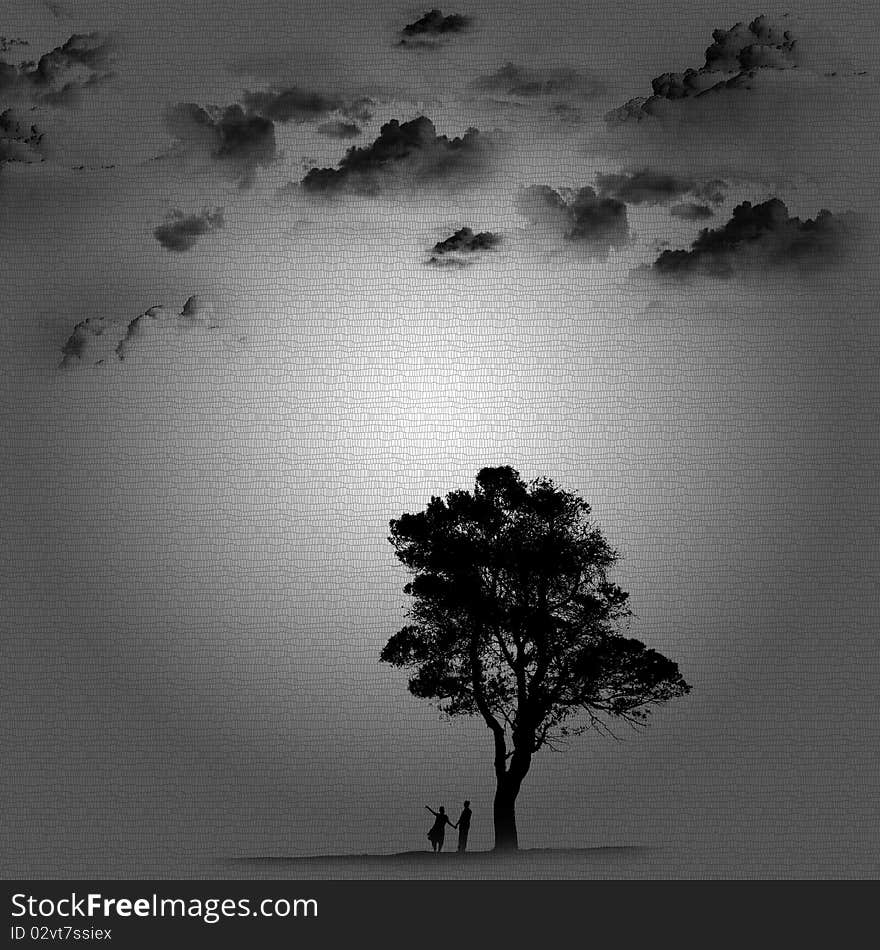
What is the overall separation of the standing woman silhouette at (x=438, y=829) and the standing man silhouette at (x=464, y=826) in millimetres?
200

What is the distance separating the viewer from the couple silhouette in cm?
1717

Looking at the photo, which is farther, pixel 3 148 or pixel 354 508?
pixel 3 148

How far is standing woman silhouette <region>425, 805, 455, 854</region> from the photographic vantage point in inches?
675

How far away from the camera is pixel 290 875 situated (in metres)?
16.2

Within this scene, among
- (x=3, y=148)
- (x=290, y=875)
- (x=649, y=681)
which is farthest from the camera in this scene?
(x=3, y=148)

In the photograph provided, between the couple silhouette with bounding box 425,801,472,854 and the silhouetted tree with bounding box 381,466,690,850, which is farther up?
the silhouetted tree with bounding box 381,466,690,850

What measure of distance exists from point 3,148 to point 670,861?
1369 centimetres

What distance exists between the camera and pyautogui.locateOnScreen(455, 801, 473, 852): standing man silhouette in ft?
56.9

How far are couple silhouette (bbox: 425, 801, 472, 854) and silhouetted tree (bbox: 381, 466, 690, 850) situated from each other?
0.46 m

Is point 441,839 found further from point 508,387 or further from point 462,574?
point 508,387

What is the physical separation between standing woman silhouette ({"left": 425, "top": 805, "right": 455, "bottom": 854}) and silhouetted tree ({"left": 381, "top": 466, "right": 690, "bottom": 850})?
0.79m

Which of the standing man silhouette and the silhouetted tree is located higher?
the silhouetted tree

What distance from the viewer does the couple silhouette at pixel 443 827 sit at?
17.2m
